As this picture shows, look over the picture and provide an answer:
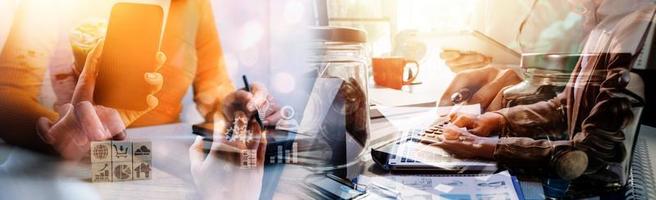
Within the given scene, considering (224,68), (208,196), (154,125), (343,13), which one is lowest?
(208,196)

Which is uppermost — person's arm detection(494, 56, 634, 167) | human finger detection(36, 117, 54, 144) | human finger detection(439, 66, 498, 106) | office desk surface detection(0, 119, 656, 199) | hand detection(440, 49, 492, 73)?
→ hand detection(440, 49, 492, 73)

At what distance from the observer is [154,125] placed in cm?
90

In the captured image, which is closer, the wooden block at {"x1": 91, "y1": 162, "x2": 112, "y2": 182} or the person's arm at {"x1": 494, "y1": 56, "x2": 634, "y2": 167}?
the person's arm at {"x1": 494, "y1": 56, "x2": 634, "y2": 167}

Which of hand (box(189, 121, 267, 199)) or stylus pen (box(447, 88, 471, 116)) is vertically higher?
stylus pen (box(447, 88, 471, 116))

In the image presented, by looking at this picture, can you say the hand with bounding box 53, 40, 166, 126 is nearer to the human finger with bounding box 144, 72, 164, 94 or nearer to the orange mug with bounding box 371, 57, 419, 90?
the human finger with bounding box 144, 72, 164, 94

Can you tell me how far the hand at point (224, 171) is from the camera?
2.91ft

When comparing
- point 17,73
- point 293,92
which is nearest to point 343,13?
point 293,92

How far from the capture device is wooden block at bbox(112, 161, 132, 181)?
2.92 feet

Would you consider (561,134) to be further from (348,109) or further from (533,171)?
(348,109)

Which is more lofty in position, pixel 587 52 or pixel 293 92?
pixel 587 52

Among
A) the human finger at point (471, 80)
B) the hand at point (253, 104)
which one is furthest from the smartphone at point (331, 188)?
the human finger at point (471, 80)

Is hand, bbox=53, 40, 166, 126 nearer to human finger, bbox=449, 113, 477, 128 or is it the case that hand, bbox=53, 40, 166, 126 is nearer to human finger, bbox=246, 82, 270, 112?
human finger, bbox=246, 82, 270, 112

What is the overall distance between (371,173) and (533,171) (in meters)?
0.30

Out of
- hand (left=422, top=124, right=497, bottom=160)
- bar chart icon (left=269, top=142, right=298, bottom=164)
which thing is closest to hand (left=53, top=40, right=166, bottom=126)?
bar chart icon (left=269, top=142, right=298, bottom=164)
